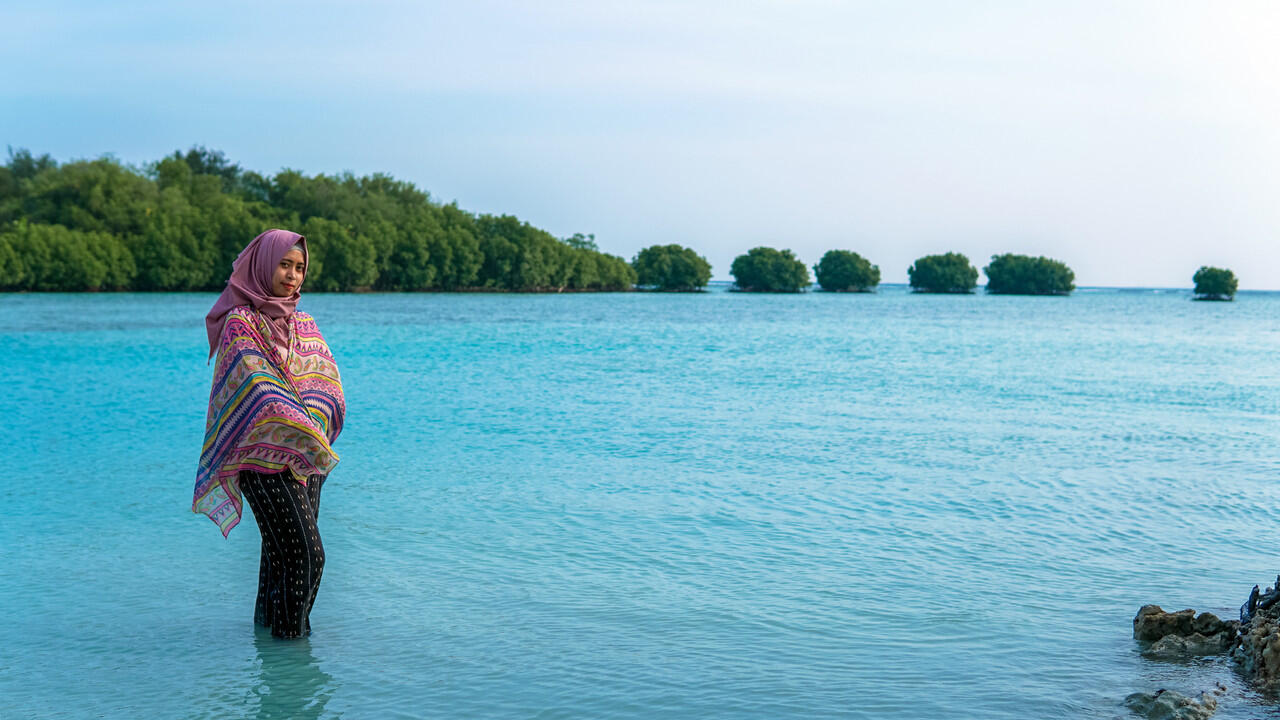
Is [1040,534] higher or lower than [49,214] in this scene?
lower

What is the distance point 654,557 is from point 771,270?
138 meters

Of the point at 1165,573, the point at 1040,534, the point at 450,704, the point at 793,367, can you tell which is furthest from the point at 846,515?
the point at 793,367

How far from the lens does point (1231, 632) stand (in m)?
4.49

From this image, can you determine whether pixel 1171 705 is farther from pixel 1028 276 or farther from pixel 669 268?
pixel 1028 276

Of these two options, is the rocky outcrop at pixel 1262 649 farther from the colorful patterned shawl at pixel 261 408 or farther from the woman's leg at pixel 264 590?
the woman's leg at pixel 264 590

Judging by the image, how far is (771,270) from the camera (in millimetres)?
142250

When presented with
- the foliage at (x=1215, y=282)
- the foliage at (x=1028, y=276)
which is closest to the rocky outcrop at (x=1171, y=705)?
the foliage at (x=1215, y=282)

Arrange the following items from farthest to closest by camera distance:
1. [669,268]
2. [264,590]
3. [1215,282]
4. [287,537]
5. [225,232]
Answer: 1. [669,268]
2. [1215,282]
3. [225,232]
4. [264,590]
5. [287,537]

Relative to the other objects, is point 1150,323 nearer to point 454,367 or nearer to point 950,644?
point 454,367

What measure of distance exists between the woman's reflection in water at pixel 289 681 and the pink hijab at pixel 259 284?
53.9 inches

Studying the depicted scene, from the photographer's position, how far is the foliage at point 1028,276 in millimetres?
139500

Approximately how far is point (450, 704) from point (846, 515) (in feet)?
14.6

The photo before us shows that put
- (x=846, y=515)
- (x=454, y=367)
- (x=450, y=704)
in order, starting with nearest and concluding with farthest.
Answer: (x=450, y=704) < (x=846, y=515) < (x=454, y=367)

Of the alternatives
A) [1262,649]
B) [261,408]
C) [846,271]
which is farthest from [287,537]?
[846,271]
